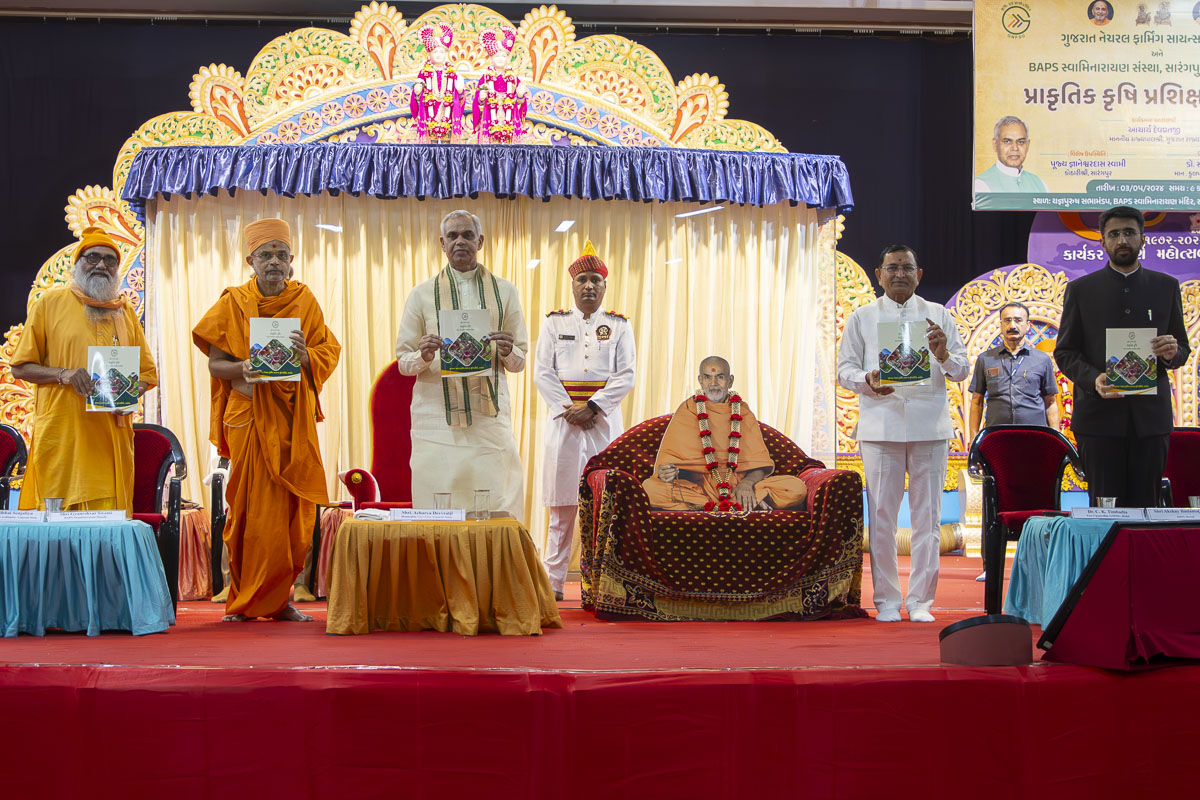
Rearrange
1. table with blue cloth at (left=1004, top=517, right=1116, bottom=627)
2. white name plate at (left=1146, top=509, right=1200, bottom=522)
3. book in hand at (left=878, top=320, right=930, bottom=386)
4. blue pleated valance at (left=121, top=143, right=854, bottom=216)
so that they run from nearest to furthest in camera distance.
A: white name plate at (left=1146, top=509, right=1200, bottom=522)
table with blue cloth at (left=1004, top=517, right=1116, bottom=627)
book in hand at (left=878, top=320, right=930, bottom=386)
blue pleated valance at (left=121, top=143, right=854, bottom=216)

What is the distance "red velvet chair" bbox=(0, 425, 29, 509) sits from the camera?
→ 16.1 feet

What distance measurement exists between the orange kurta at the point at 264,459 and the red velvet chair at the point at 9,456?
1267 mm

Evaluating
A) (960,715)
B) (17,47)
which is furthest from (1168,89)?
(17,47)

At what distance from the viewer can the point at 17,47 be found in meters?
7.47

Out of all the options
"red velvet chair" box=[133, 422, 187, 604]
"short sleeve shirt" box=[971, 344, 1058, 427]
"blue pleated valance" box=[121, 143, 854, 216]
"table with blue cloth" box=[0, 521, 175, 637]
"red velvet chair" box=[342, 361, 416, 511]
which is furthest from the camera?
"short sleeve shirt" box=[971, 344, 1058, 427]

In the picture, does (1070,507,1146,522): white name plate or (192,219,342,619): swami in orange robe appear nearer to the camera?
(1070,507,1146,522): white name plate

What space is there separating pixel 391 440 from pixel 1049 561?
3.20m

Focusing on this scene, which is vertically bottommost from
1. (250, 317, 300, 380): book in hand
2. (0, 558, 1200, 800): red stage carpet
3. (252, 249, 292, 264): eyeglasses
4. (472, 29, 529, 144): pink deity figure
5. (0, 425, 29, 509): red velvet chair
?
(0, 558, 1200, 800): red stage carpet

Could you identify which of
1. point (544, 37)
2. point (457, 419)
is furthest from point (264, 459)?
point (544, 37)

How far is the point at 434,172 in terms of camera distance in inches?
→ 257

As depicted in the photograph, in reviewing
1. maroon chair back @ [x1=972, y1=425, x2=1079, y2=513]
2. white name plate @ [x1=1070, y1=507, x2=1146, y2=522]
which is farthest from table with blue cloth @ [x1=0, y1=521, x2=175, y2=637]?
maroon chair back @ [x1=972, y1=425, x2=1079, y2=513]

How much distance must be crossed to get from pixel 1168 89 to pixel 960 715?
20.3 ft

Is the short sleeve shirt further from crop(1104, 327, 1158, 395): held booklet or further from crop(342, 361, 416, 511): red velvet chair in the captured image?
crop(342, 361, 416, 511): red velvet chair

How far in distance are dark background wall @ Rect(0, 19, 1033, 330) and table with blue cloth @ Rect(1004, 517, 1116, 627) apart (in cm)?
414
